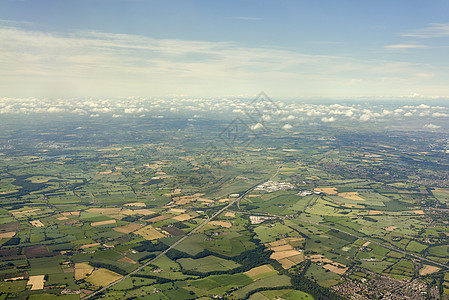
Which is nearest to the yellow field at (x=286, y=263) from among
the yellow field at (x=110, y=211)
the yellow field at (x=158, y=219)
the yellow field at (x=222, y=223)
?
the yellow field at (x=222, y=223)

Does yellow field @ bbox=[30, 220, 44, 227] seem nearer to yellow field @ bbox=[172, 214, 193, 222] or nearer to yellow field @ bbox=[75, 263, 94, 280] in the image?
yellow field @ bbox=[75, 263, 94, 280]

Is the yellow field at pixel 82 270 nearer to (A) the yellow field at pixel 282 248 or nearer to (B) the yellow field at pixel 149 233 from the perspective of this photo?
(B) the yellow field at pixel 149 233

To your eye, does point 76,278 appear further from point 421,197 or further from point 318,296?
point 421,197

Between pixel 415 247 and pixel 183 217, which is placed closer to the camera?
pixel 415 247

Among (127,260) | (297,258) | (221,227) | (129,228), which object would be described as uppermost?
(129,228)

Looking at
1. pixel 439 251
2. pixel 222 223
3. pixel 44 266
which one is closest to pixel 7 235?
pixel 44 266

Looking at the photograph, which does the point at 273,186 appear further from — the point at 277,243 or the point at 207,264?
the point at 207,264

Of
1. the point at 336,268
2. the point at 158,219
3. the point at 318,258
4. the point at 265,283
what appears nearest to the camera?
the point at 265,283
